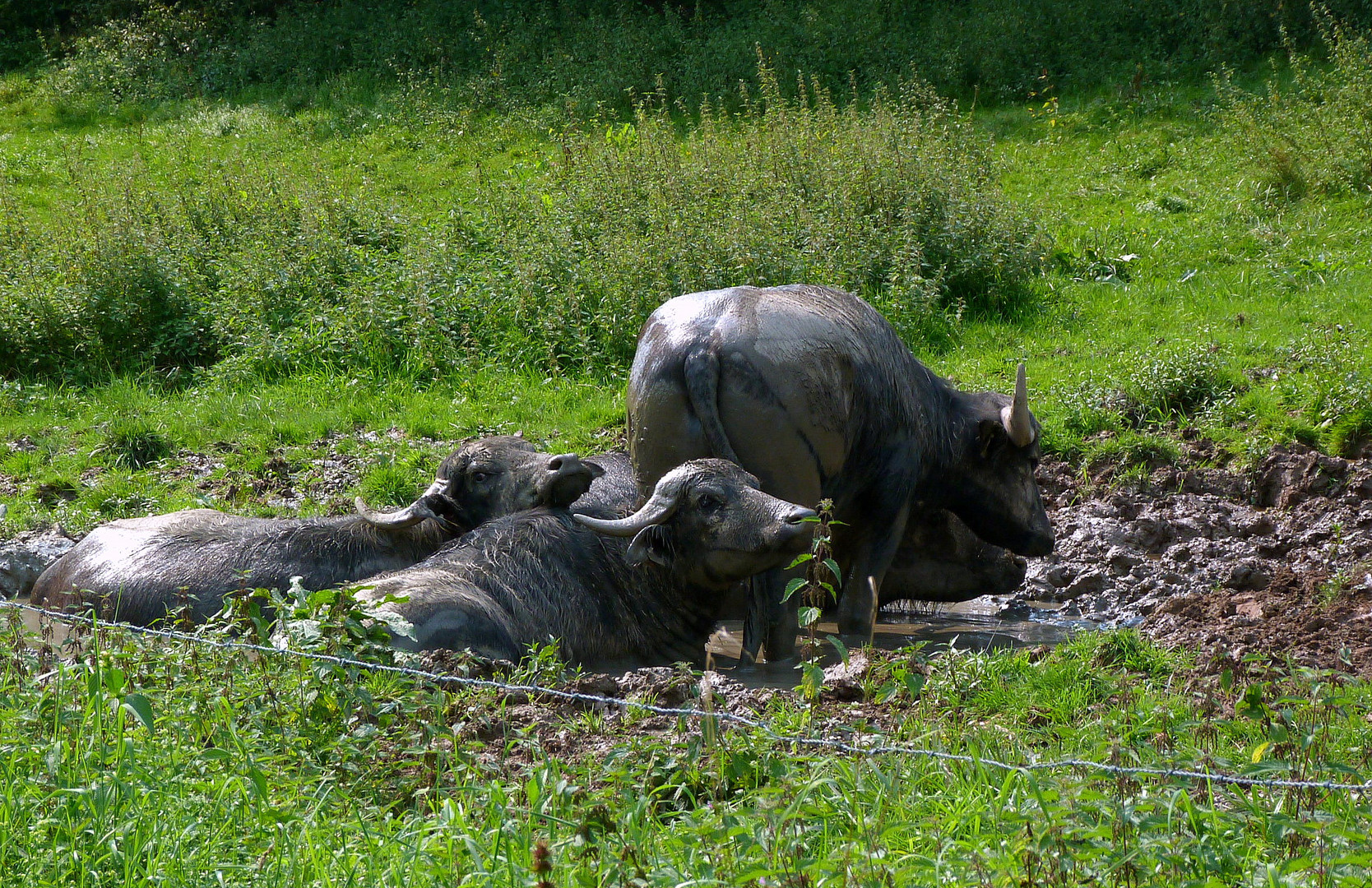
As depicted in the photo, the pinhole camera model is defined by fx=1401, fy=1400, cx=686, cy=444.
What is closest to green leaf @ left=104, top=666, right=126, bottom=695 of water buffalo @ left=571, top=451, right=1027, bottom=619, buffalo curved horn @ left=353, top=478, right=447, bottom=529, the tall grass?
buffalo curved horn @ left=353, top=478, right=447, bottom=529

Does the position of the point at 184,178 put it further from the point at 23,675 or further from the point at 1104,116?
the point at 23,675

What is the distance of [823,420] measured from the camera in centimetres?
656

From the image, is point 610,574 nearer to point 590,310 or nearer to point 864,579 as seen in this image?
point 864,579

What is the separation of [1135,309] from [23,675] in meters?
8.88

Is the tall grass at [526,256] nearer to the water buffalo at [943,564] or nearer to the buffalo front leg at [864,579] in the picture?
the water buffalo at [943,564]

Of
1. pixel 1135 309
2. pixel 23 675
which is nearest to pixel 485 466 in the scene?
pixel 23 675

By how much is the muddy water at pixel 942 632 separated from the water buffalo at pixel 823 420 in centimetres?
22

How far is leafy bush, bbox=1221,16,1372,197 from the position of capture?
13.3 metres

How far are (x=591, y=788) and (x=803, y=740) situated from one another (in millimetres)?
620

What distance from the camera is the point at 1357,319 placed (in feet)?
32.9

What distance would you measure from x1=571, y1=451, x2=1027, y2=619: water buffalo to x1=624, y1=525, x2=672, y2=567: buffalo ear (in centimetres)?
162

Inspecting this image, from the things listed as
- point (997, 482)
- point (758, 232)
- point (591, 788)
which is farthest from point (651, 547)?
point (758, 232)

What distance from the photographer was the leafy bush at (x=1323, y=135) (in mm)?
13328

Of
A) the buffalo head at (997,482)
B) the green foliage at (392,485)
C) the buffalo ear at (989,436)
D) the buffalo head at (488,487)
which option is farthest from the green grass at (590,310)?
the buffalo head at (488,487)
